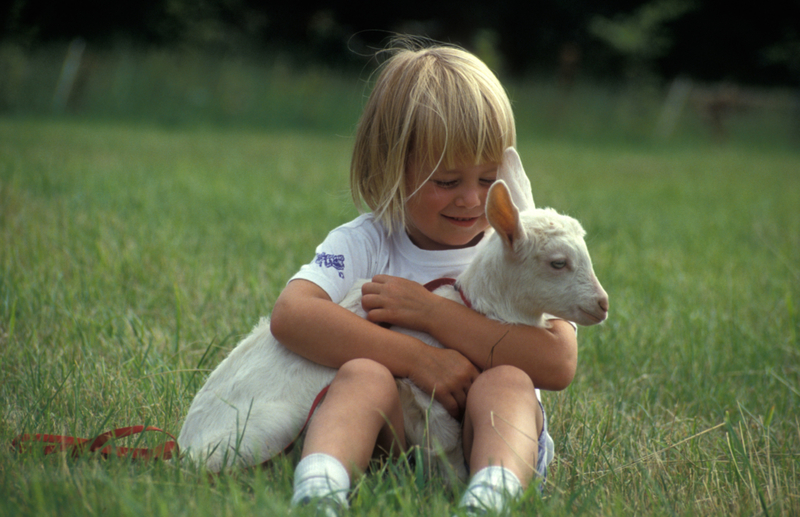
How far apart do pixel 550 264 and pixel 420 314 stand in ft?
1.27

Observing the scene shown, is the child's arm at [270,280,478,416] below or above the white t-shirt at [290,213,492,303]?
below

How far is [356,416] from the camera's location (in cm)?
174

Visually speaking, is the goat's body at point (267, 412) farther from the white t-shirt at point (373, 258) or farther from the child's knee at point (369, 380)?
the white t-shirt at point (373, 258)

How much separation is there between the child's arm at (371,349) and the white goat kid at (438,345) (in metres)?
0.04

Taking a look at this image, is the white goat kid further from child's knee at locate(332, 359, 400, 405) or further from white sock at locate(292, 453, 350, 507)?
white sock at locate(292, 453, 350, 507)

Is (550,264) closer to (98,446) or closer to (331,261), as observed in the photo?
(331,261)

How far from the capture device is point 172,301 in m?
3.41

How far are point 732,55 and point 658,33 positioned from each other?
2613mm

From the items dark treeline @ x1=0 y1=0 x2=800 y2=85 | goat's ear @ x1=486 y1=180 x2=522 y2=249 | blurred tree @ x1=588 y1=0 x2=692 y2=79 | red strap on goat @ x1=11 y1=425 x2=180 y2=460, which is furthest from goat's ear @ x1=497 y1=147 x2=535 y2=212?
blurred tree @ x1=588 y1=0 x2=692 y2=79

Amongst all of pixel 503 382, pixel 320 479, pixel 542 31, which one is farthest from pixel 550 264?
pixel 542 31

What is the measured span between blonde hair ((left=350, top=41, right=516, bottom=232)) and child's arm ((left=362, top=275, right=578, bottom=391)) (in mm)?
408

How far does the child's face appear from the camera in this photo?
91.0 inches

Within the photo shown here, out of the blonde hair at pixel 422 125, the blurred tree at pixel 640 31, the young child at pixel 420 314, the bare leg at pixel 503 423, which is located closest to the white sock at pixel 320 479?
the young child at pixel 420 314

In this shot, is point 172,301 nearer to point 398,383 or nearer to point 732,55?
point 398,383
